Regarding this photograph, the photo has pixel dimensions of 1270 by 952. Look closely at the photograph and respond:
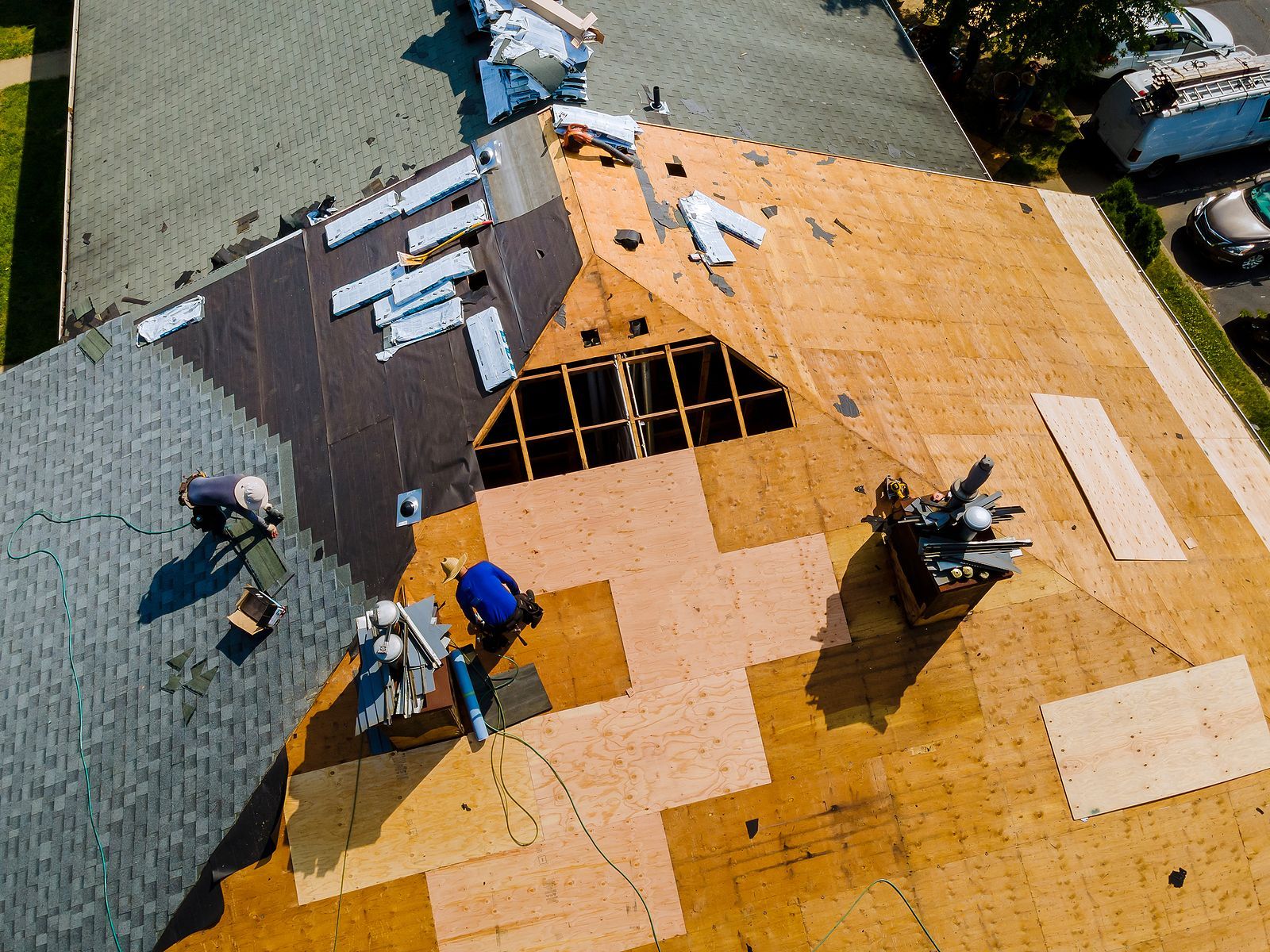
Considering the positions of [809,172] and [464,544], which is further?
[809,172]

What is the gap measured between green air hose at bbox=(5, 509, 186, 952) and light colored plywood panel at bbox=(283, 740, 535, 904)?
312 cm

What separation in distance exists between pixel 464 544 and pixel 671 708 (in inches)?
169

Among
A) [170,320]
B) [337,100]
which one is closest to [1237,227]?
[337,100]

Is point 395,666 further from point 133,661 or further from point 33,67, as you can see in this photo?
point 33,67

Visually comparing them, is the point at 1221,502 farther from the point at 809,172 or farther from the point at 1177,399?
the point at 809,172

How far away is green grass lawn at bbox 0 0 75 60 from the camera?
28.8 m

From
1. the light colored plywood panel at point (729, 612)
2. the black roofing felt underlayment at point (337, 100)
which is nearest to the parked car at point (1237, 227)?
the black roofing felt underlayment at point (337, 100)

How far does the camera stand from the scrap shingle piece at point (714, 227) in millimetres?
14969

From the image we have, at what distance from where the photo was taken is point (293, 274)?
1562 cm

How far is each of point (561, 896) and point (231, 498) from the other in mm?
8219

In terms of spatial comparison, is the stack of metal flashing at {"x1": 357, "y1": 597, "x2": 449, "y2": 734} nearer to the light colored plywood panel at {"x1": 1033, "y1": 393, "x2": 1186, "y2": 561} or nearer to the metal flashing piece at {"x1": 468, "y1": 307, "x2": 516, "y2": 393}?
the metal flashing piece at {"x1": 468, "y1": 307, "x2": 516, "y2": 393}

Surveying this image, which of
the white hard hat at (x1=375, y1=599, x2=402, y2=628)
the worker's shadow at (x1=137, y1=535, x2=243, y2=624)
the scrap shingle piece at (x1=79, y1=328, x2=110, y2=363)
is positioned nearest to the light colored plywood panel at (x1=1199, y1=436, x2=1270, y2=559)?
the white hard hat at (x1=375, y1=599, x2=402, y2=628)

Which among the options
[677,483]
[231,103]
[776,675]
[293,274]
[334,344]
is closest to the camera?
[776,675]

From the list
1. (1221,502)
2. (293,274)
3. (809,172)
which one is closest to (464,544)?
(293,274)
